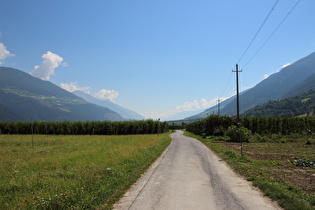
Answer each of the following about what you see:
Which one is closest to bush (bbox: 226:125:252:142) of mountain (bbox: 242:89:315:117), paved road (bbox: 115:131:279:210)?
paved road (bbox: 115:131:279:210)

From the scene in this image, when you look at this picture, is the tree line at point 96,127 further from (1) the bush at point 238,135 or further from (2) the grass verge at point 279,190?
(2) the grass verge at point 279,190

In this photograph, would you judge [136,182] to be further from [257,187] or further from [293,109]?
[293,109]

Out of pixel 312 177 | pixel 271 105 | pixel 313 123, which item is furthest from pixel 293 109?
pixel 312 177

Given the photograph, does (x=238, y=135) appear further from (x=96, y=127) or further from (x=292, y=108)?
(x=292, y=108)

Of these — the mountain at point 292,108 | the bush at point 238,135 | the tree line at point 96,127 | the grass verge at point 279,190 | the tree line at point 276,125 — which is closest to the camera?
the grass verge at point 279,190

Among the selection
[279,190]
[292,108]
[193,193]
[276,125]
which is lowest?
[193,193]

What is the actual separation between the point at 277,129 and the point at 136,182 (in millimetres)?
38381

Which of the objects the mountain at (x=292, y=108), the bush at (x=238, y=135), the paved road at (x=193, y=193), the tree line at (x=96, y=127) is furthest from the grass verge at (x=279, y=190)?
the mountain at (x=292, y=108)

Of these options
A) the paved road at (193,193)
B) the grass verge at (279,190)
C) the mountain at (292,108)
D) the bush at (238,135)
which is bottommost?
the paved road at (193,193)

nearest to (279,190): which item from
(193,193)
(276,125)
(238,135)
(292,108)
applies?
(193,193)

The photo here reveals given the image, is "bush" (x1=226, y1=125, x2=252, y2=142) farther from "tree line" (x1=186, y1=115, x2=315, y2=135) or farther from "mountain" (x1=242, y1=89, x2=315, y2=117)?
"mountain" (x1=242, y1=89, x2=315, y2=117)

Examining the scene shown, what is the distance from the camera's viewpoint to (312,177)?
984 cm

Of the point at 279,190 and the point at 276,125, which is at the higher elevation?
the point at 276,125

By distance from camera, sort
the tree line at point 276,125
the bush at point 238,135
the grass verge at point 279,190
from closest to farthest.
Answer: the grass verge at point 279,190 → the bush at point 238,135 → the tree line at point 276,125
